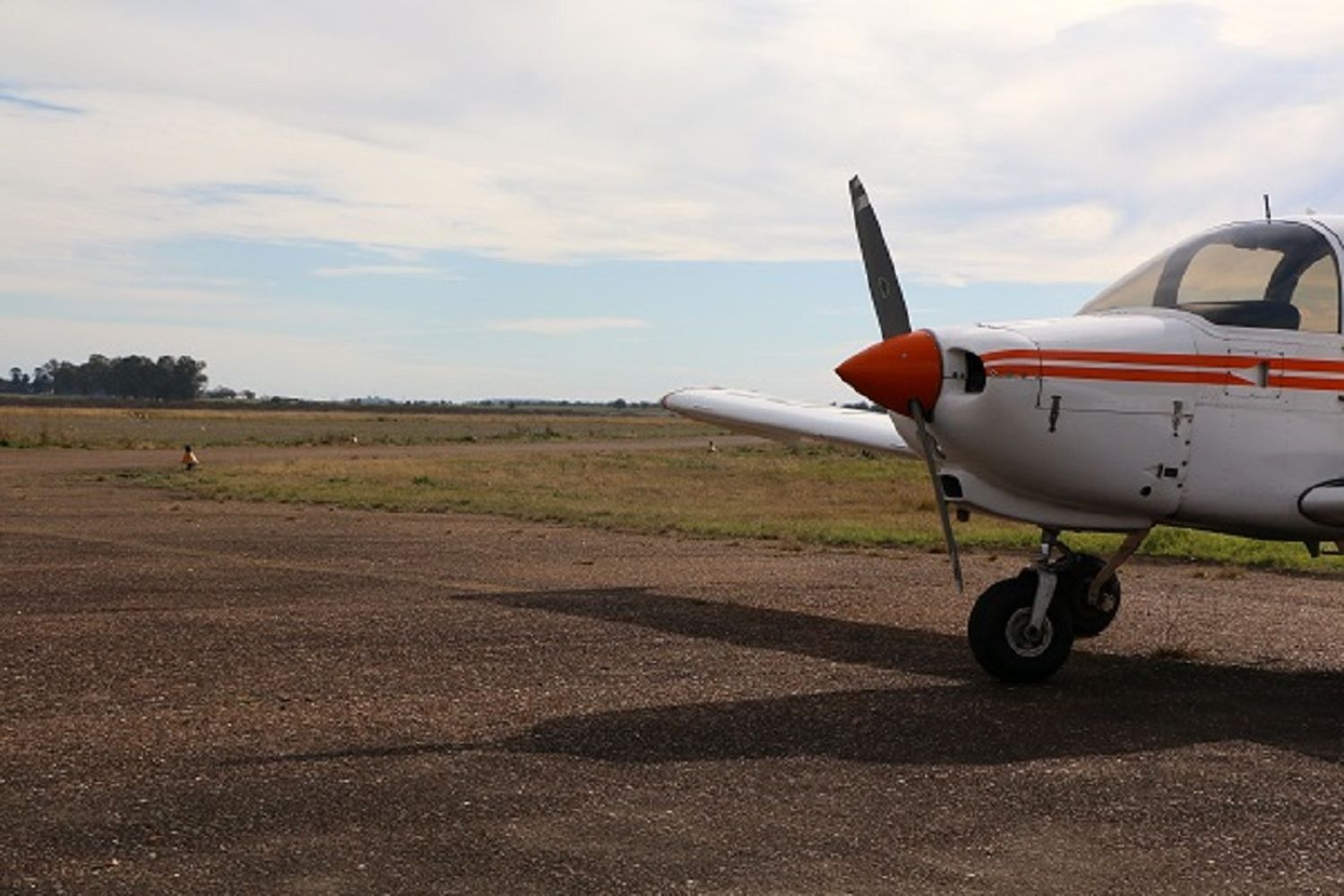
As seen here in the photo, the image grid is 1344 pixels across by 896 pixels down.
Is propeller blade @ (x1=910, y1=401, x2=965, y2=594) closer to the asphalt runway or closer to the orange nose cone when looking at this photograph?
the orange nose cone

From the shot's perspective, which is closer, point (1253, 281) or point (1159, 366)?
point (1159, 366)

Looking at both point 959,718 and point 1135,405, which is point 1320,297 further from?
point 959,718

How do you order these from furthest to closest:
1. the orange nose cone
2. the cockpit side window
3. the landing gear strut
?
1. the cockpit side window
2. the landing gear strut
3. the orange nose cone

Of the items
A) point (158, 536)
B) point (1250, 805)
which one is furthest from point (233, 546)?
point (1250, 805)

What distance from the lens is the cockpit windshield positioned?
884 centimetres

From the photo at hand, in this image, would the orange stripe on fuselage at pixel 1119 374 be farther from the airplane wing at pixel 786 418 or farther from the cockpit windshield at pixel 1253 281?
the airplane wing at pixel 786 418

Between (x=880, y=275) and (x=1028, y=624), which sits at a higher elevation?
(x=880, y=275)

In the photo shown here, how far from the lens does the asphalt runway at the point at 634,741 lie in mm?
5078

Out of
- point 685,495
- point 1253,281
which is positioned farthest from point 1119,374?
point 685,495

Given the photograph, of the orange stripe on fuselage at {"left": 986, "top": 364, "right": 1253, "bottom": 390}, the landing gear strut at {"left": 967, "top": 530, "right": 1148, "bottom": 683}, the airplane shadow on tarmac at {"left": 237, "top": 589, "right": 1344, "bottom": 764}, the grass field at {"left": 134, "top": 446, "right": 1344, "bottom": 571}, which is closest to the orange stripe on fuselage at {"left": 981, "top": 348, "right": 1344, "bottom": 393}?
the orange stripe on fuselage at {"left": 986, "top": 364, "right": 1253, "bottom": 390}

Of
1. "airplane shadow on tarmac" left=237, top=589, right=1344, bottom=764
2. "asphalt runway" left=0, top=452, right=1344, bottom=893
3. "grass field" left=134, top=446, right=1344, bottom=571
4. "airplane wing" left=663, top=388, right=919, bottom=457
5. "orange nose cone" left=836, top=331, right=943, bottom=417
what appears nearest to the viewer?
"asphalt runway" left=0, top=452, right=1344, bottom=893

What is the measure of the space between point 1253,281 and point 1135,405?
1.34 meters

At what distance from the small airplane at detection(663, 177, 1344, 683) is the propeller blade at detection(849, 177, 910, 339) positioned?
0.4 inches

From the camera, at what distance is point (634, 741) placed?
275 inches
